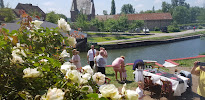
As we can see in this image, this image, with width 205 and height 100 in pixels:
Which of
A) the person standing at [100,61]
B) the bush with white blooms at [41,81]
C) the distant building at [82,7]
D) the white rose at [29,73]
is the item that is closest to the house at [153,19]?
the distant building at [82,7]

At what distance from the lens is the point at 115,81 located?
302 inches

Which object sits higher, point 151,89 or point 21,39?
point 21,39

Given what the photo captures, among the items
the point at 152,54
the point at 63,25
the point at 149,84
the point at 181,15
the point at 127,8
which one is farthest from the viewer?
the point at 127,8

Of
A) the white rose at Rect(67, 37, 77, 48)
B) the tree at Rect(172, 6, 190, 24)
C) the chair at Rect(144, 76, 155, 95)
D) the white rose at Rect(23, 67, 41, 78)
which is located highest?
the tree at Rect(172, 6, 190, 24)

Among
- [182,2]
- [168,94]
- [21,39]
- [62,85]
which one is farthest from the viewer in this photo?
[182,2]

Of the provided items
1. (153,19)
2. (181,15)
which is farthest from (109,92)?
(181,15)

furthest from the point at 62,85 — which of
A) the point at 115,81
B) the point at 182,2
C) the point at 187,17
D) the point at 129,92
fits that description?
the point at 182,2

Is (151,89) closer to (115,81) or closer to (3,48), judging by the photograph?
(115,81)

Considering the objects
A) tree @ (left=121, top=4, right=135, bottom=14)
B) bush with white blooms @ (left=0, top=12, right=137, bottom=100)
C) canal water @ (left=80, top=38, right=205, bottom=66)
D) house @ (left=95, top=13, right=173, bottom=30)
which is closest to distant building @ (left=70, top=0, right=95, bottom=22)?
house @ (left=95, top=13, right=173, bottom=30)

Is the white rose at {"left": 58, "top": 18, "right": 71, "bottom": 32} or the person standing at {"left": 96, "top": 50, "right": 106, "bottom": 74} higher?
the white rose at {"left": 58, "top": 18, "right": 71, "bottom": 32}

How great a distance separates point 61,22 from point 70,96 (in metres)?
0.91

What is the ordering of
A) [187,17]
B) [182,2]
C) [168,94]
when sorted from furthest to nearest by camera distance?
[182,2]
[187,17]
[168,94]

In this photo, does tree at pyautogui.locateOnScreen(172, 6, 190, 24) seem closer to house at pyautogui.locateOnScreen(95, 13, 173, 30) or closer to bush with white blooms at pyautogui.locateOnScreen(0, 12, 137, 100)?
house at pyautogui.locateOnScreen(95, 13, 173, 30)

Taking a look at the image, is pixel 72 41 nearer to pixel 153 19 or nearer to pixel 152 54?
pixel 152 54
